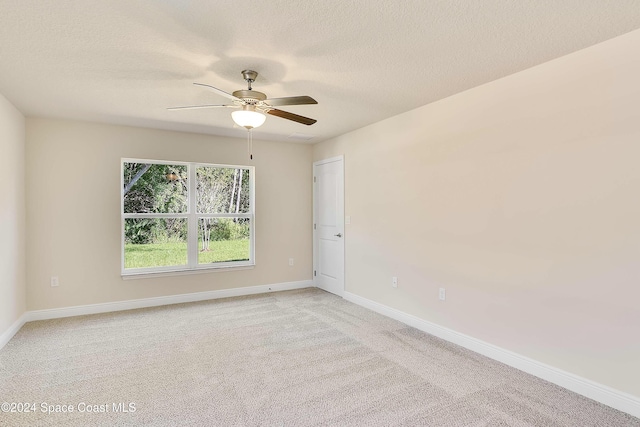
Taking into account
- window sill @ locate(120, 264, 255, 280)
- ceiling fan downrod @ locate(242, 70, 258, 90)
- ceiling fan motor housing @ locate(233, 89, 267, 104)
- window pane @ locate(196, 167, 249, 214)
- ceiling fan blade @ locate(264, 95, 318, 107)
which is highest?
ceiling fan downrod @ locate(242, 70, 258, 90)

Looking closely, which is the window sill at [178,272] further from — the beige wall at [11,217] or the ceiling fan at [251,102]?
the ceiling fan at [251,102]

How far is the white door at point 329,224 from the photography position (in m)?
5.05

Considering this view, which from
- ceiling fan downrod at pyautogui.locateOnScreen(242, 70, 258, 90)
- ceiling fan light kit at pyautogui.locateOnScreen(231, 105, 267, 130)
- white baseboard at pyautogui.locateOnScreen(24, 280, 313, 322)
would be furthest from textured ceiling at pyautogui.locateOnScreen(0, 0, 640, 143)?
white baseboard at pyautogui.locateOnScreen(24, 280, 313, 322)

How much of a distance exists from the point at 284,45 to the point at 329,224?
335 centimetres

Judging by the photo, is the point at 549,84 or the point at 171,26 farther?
the point at 549,84

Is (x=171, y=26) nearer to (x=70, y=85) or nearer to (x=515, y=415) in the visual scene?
(x=70, y=85)

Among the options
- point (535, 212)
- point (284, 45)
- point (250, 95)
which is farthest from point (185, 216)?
point (535, 212)

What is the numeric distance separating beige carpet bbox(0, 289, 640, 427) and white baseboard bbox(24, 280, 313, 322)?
16 centimetres

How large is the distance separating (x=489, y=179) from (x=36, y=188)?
4973mm

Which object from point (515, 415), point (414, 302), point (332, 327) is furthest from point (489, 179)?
point (332, 327)

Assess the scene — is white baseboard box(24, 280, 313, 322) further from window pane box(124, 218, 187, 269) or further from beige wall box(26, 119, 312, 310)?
window pane box(124, 218, 187, 269)

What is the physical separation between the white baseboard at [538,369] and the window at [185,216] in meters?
2.74

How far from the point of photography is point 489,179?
2975 mm

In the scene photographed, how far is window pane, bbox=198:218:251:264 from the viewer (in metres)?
4.98
